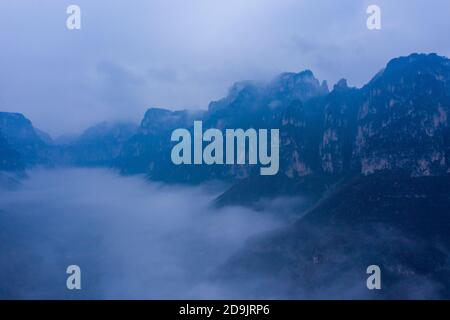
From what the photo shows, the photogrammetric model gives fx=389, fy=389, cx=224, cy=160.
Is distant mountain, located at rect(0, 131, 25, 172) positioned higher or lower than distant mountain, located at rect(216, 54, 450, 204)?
lower

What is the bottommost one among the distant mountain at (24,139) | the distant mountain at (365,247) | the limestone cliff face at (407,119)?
the distant mountain at (365,247)

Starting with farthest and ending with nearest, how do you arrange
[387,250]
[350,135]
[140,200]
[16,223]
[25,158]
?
[350,135] → [387,250] → [140,200] → [25,158] → [16,223]

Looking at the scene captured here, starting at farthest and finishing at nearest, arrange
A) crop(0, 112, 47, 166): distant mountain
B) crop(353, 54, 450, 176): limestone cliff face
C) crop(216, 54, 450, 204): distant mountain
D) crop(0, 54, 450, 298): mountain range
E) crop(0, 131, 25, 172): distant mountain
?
crop(216, 54, 450, 204): distant mountain, crop(353, 54, 450, 176): limestone cliff face, crop(0, 54, 450, 298): mountain range, crop(0, 112, 47, 166): distant mountain, crop(0, 131, 25, 172): distant mountain

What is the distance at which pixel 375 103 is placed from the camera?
154ft

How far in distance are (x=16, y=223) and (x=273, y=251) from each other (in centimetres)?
2214

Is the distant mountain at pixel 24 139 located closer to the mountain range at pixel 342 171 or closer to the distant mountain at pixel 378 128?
the mountain range at pixel 342 171

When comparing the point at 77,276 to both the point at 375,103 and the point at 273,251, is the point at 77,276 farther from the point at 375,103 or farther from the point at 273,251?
the point at 375,103

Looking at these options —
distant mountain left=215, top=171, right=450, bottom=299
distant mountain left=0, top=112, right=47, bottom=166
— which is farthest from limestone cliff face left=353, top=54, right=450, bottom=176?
distant mountain left=0, top=112, right=47, bottom=166

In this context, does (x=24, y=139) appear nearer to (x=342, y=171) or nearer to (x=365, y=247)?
(x=365, y=247)

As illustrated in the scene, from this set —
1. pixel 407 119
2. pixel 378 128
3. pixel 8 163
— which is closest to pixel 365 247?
pixel 407 119

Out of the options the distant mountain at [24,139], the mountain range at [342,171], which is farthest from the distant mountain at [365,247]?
the distant mountain at [24,139]

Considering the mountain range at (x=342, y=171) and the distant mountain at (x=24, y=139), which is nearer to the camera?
the distant mountain at (x=24, y=139)

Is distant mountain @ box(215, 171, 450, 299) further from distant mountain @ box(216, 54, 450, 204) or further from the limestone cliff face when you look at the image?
distant mountain @ box(216, 54, 450, 204)
